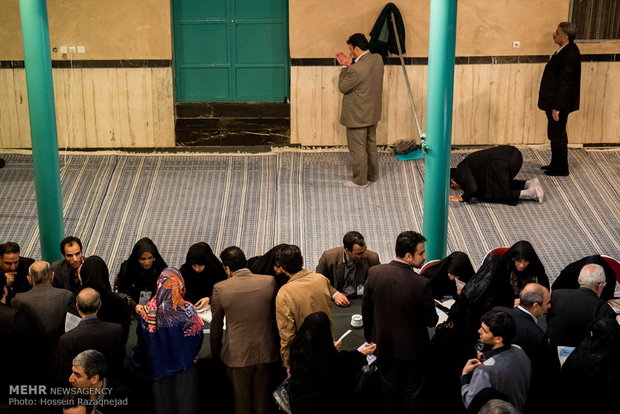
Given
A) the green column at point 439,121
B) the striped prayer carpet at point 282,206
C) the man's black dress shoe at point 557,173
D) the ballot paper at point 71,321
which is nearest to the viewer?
the ballot paper at point 71,321

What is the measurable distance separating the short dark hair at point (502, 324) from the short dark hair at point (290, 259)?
122cm

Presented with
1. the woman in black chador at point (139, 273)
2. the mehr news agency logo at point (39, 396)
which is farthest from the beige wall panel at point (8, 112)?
the mehr news agency logo at point (39, 396)

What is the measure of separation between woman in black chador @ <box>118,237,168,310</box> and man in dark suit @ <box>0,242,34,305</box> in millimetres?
705

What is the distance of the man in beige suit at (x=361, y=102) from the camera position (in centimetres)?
902

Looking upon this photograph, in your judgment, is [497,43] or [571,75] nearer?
[571,75]

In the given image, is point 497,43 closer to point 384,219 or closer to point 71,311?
point 384,219

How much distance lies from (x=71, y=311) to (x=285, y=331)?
129cm

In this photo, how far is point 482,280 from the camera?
17.9 ft

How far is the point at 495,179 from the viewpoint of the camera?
8.92m

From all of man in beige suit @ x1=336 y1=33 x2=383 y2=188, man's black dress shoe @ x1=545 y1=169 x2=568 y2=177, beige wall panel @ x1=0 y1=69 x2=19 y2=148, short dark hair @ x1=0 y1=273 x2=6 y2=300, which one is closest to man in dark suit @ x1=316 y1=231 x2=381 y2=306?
short dark hair @ x1=0 y1=273 x2=6 y2=300

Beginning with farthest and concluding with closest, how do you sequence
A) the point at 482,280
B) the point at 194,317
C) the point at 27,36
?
the point at 27,36
the point at 482,280
the point at 194,317

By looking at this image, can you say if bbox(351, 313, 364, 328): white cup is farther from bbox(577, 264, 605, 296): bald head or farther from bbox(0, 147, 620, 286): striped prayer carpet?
bbox(0, 147, 620, 286): striped prayer carpet

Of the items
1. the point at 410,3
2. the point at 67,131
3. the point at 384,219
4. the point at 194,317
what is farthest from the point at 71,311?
the point at 410,3

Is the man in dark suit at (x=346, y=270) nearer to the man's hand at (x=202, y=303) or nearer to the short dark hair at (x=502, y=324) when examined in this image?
the man's hand at (x=202, y=303)
